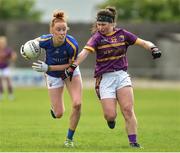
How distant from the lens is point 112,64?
44.2 feet

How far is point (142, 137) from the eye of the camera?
50.9ft

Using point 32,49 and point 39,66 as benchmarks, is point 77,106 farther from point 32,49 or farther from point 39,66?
point 32,49

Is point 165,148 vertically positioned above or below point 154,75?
below

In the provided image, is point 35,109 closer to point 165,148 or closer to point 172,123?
point 172,123

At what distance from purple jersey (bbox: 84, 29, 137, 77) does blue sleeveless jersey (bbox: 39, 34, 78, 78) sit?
349mm

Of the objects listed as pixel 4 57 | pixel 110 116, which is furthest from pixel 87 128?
pixel 4 57

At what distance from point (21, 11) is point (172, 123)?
4296 centimetres

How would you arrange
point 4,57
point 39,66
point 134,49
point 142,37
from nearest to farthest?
point 39,66 → point 4,57 → point 142,37 → point 134,49

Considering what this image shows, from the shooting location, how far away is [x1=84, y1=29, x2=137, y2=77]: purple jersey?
527 inches

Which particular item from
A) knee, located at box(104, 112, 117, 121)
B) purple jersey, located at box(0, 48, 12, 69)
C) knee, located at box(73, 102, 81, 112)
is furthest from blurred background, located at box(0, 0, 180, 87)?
knee, located at box(104, 112, 117, 121)

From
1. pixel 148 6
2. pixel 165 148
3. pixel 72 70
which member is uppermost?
pixel 148 6

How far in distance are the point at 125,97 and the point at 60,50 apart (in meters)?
1.36

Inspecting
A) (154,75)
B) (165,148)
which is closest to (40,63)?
(165,148)

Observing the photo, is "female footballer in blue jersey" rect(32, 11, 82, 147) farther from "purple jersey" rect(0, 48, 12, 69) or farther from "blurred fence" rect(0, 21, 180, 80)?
"blurred fence" rect(0, 21, 180, 80)
